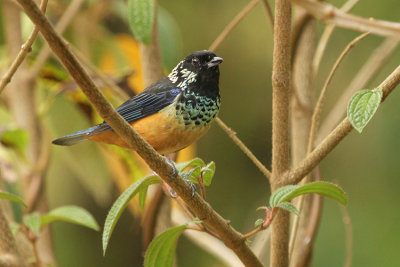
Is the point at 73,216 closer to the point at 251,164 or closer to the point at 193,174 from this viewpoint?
the point at 193,174

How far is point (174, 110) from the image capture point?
2176 millimetres

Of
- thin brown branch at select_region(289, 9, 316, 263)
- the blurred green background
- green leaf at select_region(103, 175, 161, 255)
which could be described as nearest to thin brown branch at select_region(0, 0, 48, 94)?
green leaf at select_region(103, 175, 161, 255)

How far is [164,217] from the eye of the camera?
A: 2.09m

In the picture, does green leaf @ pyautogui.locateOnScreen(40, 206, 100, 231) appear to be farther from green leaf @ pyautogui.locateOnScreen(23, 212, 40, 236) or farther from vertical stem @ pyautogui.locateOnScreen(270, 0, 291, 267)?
vertical stem @ pyautogui.locateOnScreen(270, 0, 291, 267)

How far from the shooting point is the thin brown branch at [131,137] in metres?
1.06

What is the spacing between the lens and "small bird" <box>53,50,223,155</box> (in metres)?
2.12

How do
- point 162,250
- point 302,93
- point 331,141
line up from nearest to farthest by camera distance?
point 331,141
point 162,250
point 302,93

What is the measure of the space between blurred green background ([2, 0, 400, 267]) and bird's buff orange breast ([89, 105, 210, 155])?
1213 millimetres

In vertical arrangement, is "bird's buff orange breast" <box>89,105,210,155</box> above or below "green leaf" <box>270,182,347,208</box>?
above

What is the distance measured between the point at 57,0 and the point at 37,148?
856 millimetres

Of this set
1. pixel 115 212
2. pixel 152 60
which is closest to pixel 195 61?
pixel 152 60

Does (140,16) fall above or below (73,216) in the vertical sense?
above

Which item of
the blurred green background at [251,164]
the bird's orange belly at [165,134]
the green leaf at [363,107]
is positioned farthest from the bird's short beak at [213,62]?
the blurred green background at [251,164]

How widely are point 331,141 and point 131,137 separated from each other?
461 mm
